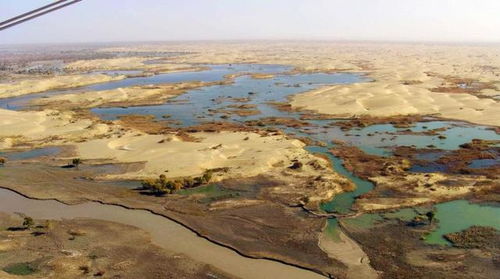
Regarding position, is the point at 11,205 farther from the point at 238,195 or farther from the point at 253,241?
the point at 253,241

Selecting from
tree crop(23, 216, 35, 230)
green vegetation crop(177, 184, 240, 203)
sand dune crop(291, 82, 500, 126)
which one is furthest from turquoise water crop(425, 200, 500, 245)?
sand dune crop(291, 82, 500, 126)

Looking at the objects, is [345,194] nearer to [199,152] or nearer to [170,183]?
[170,183]

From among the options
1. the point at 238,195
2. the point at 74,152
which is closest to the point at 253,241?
the point at 238,195

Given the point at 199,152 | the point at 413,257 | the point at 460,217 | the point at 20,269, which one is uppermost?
the point at 199,152

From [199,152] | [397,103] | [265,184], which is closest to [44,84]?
[199,152]

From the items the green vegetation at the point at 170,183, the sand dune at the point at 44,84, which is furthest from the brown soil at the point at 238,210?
the sand dune at the point at 44,84

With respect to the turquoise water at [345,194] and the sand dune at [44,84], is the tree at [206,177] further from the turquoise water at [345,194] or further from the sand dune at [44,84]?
the sand dune at [44,84]
